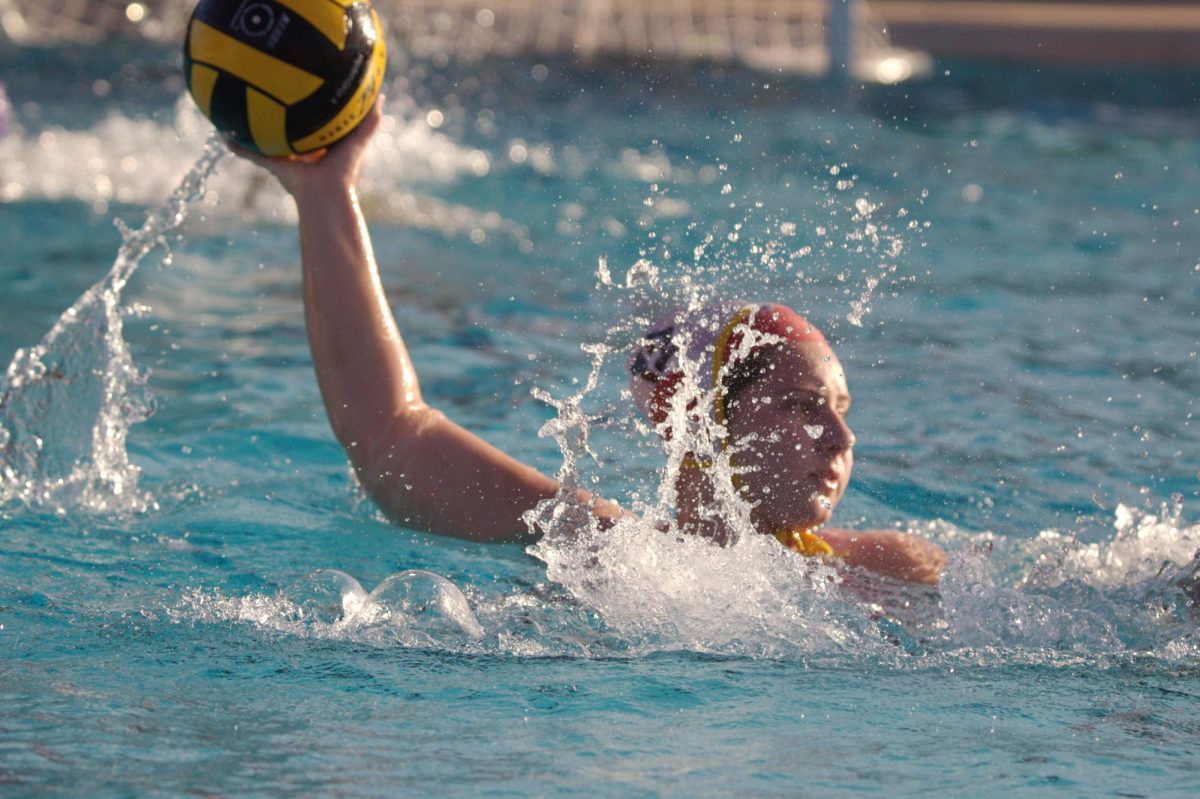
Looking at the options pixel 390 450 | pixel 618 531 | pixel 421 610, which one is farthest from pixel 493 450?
pixel 421 610

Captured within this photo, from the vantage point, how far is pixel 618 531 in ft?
9.38

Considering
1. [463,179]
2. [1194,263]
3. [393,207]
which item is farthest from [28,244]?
[1194,263]

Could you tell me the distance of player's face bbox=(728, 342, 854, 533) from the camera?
9.11 feet

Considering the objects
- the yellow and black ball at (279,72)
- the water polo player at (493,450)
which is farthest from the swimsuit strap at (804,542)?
the yellow and black ball at (279,72)

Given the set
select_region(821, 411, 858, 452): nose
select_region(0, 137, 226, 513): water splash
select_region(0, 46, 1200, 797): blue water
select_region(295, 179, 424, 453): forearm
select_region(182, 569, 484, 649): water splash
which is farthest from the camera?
select_region(0, 137, 226, 513): water splash

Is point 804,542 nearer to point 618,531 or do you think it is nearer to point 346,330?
point 618,531

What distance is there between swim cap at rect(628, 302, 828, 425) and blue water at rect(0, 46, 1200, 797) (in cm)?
27

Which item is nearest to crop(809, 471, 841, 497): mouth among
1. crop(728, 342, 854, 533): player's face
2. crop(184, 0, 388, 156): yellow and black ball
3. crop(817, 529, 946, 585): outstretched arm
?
crop(728, 342, 854, 533): player's face

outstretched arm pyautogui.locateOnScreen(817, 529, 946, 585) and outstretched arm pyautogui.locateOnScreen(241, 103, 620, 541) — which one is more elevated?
outstretched arm pyautogui.locateOnScreen(241, 103, 620, 541)

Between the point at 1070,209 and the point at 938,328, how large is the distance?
2695 millimetres

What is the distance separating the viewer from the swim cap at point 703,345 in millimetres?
2824

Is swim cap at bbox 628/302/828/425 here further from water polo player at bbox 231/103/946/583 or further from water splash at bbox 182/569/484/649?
water splash at bbox 182/569/484/649

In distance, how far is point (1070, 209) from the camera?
768 centimetres

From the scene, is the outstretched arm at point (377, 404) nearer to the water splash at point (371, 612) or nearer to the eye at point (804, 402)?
the water splash at point (371, 612)
